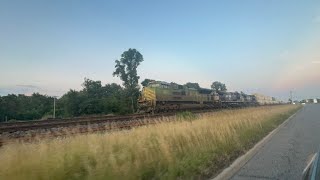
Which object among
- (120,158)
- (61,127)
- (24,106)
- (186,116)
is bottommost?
(120,158)

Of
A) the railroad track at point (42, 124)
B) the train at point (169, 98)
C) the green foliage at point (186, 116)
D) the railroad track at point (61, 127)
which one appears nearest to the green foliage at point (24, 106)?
the train at point (169, 98)

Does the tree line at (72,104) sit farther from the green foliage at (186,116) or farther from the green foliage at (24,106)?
the green foliage at (186,116)

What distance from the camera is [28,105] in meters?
53.9

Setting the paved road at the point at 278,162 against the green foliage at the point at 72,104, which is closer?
the paved road at the point at 278,162

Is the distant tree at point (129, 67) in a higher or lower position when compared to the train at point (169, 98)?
higher

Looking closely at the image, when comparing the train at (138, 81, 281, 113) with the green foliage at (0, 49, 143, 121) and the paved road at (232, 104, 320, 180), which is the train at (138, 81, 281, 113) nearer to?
the green foliage at (0, 49, 143, 121)

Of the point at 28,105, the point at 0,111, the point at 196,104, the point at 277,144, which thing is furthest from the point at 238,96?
the point at 277,144

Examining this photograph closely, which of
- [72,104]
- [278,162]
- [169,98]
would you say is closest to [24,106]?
[72,104]

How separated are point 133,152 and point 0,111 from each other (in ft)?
130

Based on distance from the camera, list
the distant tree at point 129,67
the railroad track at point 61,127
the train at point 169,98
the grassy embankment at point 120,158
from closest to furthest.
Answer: the grassy embankment at point 120,158 → the railroad track at point 61,127 → the train at point 169,98 → the distant tree at point 129,67

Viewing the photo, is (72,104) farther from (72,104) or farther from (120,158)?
(120,158)

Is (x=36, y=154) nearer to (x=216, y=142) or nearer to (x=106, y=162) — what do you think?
(x=106, y=162)

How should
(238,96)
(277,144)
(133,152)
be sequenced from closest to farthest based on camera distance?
(133,152) → (277,144) → (238,96)

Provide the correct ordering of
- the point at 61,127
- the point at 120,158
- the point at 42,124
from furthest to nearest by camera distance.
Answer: the point at 42,124
the point at 61,127
the point at 120,158
